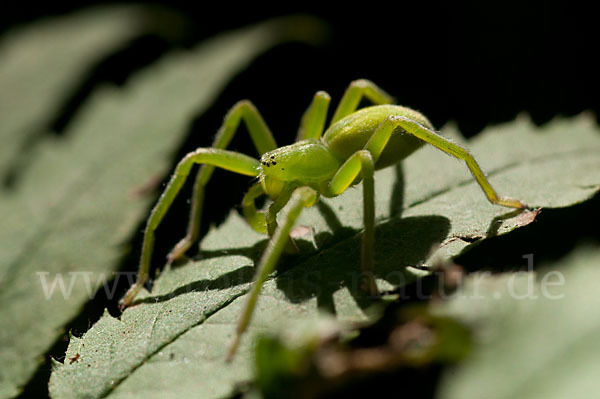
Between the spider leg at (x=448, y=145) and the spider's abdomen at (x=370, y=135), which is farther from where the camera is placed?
the spider's abdomen at (x=370, y=135)

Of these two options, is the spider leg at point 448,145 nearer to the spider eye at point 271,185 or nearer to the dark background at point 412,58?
the spider eye at point 271,185

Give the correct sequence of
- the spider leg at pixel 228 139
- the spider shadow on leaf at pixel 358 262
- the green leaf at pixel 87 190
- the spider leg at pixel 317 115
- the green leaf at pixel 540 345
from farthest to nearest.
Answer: the spider leg at pixel 317 115 < the spider leg at pixel 228 139 < the green leaf at pixel 87 190 < the spider shadow on leaf at pixel 358 262 < the green leaf at pixel 540 345

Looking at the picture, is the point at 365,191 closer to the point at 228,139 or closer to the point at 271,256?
the point at 271,256

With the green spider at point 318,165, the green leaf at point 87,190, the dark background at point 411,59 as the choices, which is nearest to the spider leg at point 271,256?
the green spider at point 318,165

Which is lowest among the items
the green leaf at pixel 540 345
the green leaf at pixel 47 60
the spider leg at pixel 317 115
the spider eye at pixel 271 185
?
the spider eye at pixel 271 185

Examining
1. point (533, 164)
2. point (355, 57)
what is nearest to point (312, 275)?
point (533, 164)
